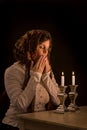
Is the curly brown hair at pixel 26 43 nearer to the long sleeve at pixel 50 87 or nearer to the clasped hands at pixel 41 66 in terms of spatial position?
the clasped hands at pixel 41 66

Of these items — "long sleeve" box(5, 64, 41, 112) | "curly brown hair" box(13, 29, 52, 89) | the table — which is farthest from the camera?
"curly brown hair" box(13, 29, 52, 89)

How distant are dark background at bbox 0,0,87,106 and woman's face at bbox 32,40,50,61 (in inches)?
5.3

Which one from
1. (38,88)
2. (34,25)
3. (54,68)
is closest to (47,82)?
(38,88)

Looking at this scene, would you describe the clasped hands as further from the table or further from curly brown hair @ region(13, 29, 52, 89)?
the table

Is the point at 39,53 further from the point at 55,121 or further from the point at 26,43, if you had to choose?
the point at 55,121

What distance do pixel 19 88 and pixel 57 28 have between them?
0.73 metres

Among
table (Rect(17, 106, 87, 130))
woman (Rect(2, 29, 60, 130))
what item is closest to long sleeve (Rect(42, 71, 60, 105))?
woman (Rect(2, 29, 60, 130))

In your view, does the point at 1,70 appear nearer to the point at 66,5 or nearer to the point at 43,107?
the point at 43,107

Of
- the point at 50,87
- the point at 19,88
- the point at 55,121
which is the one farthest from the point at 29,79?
the point at 55,121

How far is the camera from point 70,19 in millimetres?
3053

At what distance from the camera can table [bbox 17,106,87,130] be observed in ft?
6.50

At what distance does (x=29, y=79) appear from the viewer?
2.57 meters

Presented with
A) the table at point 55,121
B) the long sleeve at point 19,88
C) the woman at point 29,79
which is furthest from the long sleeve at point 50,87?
the table at point 55,121

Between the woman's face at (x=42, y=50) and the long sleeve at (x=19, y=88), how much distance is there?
7.8 inches
